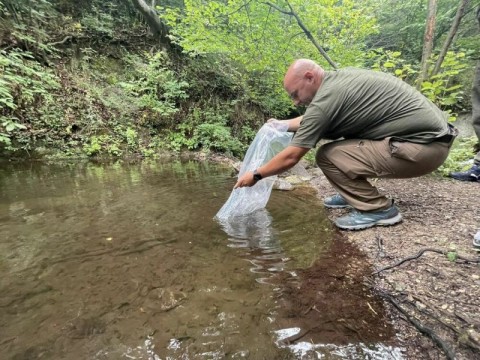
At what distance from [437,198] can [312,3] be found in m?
4.89

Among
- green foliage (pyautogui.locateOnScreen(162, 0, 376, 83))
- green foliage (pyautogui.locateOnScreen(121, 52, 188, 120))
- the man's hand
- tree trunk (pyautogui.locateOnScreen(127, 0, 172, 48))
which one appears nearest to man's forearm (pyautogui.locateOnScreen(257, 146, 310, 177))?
the man's hand

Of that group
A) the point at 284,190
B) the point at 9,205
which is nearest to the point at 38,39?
the point at 9,205

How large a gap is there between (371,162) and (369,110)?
0.41m

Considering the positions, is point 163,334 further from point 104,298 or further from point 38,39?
point 38,39

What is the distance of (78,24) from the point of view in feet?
30.3

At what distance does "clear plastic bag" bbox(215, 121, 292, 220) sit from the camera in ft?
9.10

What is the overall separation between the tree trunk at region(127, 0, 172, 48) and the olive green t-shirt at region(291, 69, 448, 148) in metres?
8.45

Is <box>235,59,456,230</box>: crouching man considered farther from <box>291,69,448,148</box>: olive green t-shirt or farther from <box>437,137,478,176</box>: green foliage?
<box>437,137,478,176</box>: green foliage

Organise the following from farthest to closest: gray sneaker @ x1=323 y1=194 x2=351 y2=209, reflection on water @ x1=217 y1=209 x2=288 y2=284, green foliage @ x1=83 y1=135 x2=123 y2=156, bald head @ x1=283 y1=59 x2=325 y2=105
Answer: green foliage @ x1=83 y1=135 x2=123 y2=156, gray sneaker @ x1=323 y1=194 x2=351 y2=209, bald head @ x1=283 y1=59 x2=325 y2=105, reflection on water @ x1=217 y1=209 x2=288 y2=284

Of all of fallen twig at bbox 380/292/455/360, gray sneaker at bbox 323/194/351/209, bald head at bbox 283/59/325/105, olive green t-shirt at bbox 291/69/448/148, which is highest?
bald head at bbox 283/59/325/105

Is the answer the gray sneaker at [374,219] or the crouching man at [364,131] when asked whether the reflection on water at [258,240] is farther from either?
the gray sneaker at [374,219]

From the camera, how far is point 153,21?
31.2 feet

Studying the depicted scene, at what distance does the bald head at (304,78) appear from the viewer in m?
2.30

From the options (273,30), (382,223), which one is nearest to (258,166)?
(382,223)
